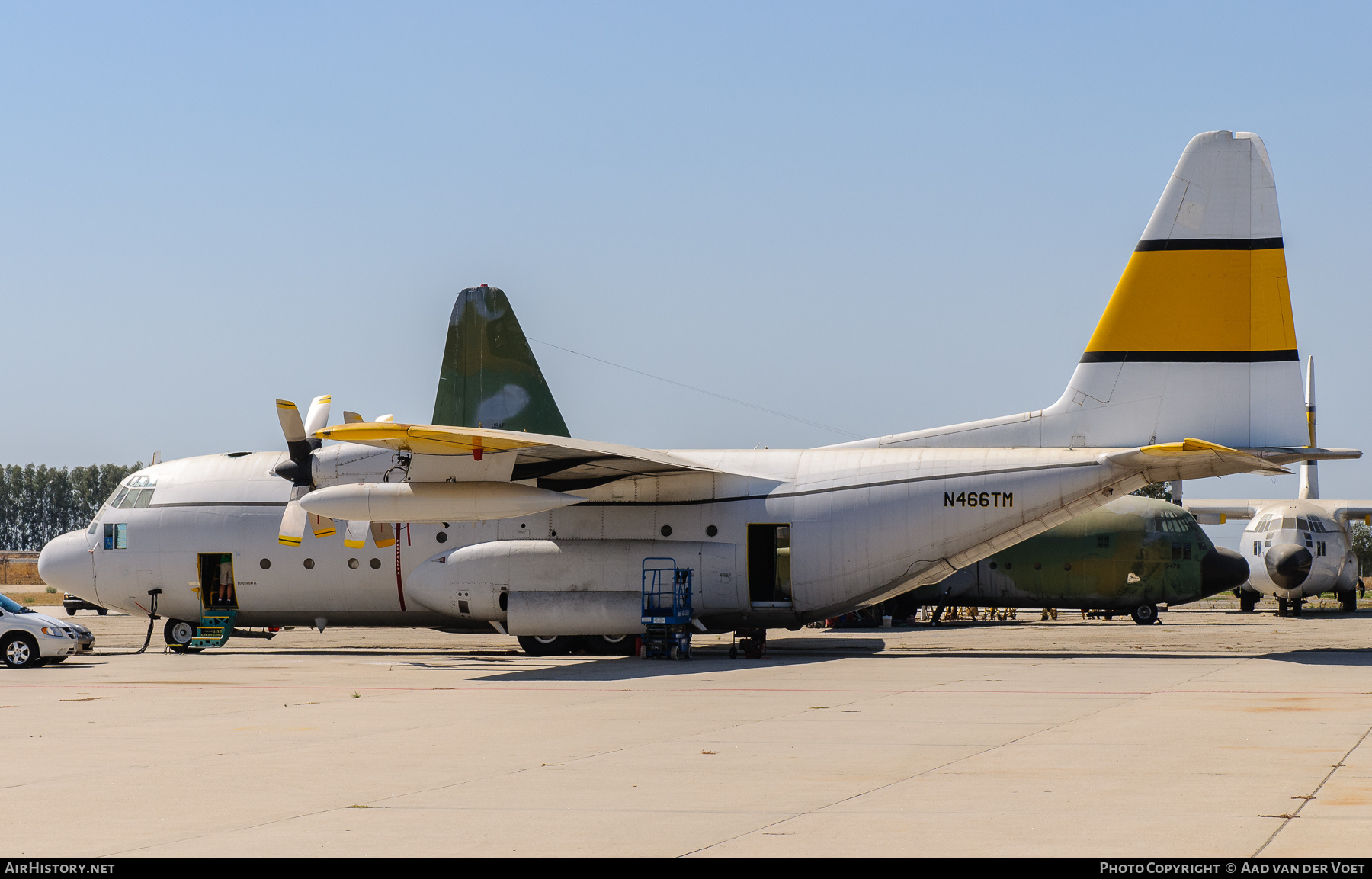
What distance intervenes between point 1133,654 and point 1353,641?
6226 millimetres

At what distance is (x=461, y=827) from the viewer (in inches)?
307

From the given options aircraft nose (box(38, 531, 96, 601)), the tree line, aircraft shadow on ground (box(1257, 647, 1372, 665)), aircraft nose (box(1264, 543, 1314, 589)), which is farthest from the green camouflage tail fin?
the tree line

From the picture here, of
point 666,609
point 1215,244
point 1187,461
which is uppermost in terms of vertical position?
point 1215,244

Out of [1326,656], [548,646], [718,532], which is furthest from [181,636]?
[1326,656]

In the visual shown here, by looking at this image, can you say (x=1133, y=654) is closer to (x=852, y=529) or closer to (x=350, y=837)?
(x=852, y=529)

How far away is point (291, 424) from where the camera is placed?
76.5 feet

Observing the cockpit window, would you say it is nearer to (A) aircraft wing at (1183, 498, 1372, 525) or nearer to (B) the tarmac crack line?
(A) aircraft wing at (1183, 498, 1372, 525)

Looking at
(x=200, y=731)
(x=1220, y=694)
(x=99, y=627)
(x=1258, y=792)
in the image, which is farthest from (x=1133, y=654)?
(x=99, y=627)

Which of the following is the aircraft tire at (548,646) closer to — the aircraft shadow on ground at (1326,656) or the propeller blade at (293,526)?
the propeller blade at (293,526)

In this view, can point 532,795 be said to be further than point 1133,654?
No

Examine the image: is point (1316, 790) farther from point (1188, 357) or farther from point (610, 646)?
point (610, 646)

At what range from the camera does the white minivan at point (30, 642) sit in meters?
→ 21.9

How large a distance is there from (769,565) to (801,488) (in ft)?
4.90

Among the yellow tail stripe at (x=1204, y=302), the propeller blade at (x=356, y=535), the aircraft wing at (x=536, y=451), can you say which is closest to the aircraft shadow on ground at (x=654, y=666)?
the aircraft wing at (x=536, y=451)
